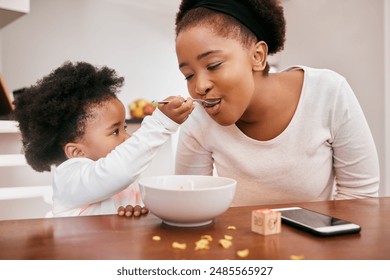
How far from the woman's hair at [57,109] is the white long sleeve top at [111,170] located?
0.55 ft

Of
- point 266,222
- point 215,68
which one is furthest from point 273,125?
point 266,222

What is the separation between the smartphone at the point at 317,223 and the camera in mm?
571

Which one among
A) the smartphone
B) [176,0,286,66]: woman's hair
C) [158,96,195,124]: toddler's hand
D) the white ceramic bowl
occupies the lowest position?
the smartphone

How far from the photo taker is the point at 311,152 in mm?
1096

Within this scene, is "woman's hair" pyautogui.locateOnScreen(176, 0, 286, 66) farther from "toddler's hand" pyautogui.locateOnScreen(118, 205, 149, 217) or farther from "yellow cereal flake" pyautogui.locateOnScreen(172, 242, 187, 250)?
"yellow cereal flake" pyautogui.locateOnScreen(172, 242, 187, 250)

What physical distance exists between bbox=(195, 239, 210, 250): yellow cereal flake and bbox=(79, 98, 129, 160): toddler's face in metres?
0.59

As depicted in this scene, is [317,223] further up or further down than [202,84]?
further down

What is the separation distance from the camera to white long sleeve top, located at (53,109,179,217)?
0.86 metres

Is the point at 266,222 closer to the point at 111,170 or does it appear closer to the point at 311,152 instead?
the point at 111,170

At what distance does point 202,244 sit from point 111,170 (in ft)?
1.27

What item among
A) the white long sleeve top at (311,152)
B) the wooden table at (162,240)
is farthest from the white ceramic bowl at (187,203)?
the white long sleeve top at (311,152)

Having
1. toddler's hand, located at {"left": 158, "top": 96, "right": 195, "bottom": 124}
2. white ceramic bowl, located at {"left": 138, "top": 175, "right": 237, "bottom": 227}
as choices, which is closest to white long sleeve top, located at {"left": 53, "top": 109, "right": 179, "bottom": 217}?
toddler's hand, located at {"left": 158, "top": 96, "right": 195, "bottom": 124}

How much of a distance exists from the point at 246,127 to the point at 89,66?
53 centimetres

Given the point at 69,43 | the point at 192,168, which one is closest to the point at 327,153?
the point at 192,168
